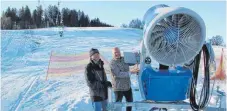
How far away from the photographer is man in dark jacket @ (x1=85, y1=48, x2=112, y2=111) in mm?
5836

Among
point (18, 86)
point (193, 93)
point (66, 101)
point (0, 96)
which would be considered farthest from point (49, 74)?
point (193, 93)

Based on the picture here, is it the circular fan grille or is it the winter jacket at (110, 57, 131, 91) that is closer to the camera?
the circular fan grille

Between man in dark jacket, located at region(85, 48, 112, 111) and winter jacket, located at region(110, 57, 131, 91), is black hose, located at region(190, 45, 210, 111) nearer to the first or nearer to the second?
winter jacket, located at region(110, 57, 131, 91)

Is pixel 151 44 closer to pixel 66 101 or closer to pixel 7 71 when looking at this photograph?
pixel 66 101

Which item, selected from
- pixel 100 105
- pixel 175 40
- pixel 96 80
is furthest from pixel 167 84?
pixel 100 105

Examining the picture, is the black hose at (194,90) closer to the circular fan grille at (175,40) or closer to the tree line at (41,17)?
the circular fan grille at (175,40)

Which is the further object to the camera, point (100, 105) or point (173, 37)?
point (100, 105)

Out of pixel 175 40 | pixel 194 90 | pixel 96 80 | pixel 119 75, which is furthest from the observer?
pixel 119 75

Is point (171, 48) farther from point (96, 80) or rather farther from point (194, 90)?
point (96, 80)

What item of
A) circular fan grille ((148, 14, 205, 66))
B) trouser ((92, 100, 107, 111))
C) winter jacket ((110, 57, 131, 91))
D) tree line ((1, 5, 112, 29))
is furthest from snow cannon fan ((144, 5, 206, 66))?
tree line ((1, 5, 112, 29))

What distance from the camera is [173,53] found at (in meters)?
5.01

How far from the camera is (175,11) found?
4.68 m

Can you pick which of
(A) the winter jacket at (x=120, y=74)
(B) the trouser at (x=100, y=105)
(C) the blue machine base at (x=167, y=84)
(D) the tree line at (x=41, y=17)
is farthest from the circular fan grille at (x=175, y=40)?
(D) the tree line at (x=41, y=17)

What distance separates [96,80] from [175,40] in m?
1.52
